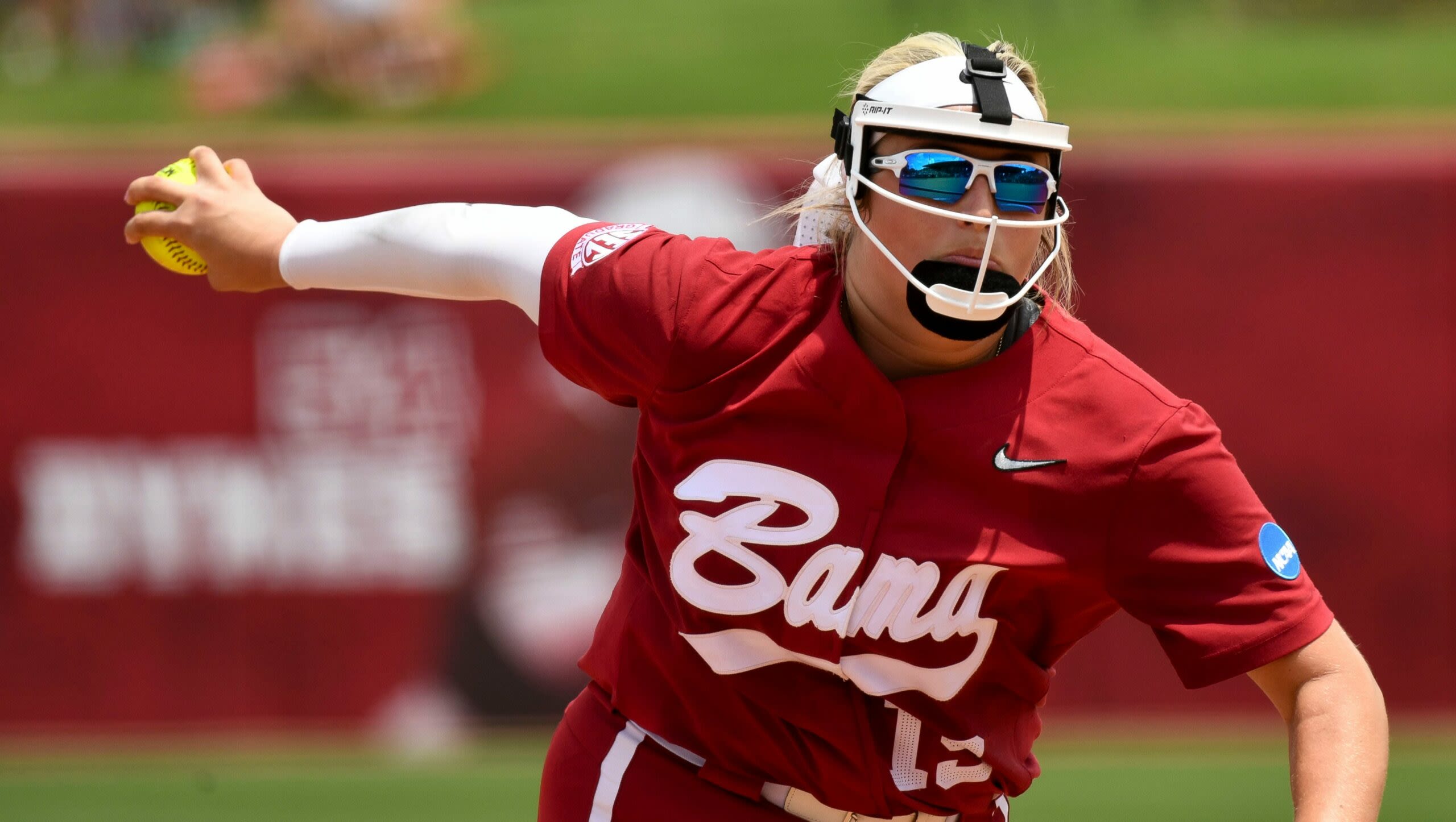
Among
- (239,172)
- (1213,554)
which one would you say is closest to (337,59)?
(239,172)

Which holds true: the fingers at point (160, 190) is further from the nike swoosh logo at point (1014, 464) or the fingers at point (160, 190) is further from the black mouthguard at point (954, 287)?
the nike swoosh logo at point (1014, 464)

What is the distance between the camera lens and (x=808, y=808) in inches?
106

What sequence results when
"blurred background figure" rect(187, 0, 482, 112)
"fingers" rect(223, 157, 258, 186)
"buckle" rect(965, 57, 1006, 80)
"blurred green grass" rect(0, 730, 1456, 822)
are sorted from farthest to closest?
"blurred background figure" rect(187, 0, 482, 112), "blurred green grass" rect(0, 730, 1456, 822), "fingers" rect(223, 157, 258, 186), "buckle" rect(965, 57, 1006, 80)

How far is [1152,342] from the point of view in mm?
7156

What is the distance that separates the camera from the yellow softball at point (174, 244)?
2.94 m

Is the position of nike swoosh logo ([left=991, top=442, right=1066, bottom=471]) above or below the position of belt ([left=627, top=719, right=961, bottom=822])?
above

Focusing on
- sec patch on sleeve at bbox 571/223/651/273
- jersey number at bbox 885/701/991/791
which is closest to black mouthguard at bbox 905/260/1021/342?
sec patch on sleeve at bbox 571/223/651/273

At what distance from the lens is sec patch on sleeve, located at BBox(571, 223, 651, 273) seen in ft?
8.80

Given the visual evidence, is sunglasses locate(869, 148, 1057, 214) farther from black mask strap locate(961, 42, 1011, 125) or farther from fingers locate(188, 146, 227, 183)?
fingers locate(188, 146, 227, 183)

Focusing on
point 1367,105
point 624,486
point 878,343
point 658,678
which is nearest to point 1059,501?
point 878,343

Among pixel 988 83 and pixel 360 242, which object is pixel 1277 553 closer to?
pixel 988 83

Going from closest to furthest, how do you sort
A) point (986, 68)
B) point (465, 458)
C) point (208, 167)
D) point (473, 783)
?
point (986, 68) → point (208, 167) → point (473, 783) → point (465, 458)

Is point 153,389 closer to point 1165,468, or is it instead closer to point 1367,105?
point 1165,468

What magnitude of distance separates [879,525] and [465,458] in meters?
4.72
